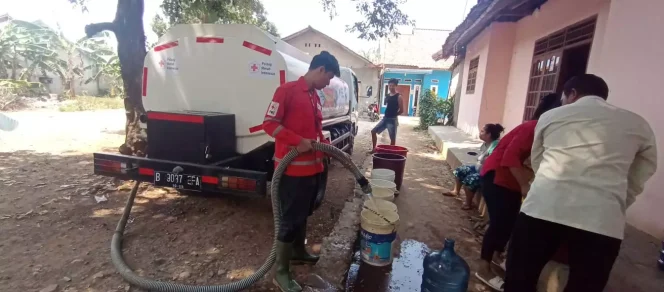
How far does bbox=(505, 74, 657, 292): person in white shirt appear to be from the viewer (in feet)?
5.33

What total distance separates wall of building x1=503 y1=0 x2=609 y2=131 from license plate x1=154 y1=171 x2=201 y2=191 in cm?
520

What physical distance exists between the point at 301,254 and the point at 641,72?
3554mm

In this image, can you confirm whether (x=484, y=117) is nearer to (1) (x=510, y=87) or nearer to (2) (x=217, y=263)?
(1) (x=510, y=87)

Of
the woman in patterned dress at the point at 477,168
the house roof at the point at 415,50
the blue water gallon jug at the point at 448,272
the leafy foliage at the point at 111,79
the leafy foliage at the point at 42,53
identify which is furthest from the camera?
the leafy foliage at the point at 111,79

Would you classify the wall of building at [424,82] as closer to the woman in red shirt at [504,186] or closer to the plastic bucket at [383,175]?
the plastic bucket at [383,175]

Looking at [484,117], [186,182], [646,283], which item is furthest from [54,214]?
[484,117]

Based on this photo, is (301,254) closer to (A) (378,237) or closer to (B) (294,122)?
(A) (378,237)

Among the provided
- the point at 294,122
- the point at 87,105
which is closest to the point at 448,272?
the point at 294,122

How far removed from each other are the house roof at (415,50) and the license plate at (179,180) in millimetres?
17446

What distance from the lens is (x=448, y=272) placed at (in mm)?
2123

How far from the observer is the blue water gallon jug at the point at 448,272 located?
2125 mm

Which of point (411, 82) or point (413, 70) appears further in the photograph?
point (411, 82)

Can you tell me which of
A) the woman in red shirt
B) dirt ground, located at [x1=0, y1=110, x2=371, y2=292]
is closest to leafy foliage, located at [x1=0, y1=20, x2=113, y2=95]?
dirt ground, located at [x1=0, y1=110, x2=371, y2=292]

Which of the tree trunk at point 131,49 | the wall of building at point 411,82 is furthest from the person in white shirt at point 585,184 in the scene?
the wall of building at point 411,82
